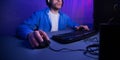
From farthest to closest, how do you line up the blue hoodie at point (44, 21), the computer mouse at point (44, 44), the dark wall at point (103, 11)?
the blue hoodie at point (44, 21)
the dark wall at point (103, 11)
the computer mouse at point (44, 44)

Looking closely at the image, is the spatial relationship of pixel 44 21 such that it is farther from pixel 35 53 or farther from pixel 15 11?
pixel 35 53

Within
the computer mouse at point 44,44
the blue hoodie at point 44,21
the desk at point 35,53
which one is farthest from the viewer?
the blue hoodie at point 44,21

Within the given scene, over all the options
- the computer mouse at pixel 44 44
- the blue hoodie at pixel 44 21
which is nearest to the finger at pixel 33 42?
the computer mouse at pixel 44 44

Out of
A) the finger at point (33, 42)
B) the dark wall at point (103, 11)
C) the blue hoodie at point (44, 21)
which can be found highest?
the dark wall at point (103, 11)

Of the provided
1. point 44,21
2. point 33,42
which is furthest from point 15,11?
point 33,42

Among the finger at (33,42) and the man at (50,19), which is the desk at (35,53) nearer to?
the finger at (33,42)

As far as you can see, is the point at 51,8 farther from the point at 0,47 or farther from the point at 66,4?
the point at 0,47

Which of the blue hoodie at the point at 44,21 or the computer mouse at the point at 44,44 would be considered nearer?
the computer mouse at the point at 44,44

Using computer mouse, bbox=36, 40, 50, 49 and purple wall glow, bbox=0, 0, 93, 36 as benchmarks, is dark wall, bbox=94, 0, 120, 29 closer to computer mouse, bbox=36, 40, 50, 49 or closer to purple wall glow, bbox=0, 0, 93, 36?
purple wall glow, bbox=0, 0, 93, 36

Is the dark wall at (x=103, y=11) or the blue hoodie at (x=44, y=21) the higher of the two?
the dark wall at (x=103, y=11)

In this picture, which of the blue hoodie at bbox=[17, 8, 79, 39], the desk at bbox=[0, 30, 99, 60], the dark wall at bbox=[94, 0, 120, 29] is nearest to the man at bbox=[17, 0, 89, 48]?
the blue hoodie at bbox=[17, 8, 79, 39]

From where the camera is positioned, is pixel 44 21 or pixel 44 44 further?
pixel 44 21

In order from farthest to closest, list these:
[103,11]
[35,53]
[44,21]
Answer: [44,21] < [103,11] < [35,53]

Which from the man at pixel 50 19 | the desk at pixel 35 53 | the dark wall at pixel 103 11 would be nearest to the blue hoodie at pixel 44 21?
the man at pixel 50 19
